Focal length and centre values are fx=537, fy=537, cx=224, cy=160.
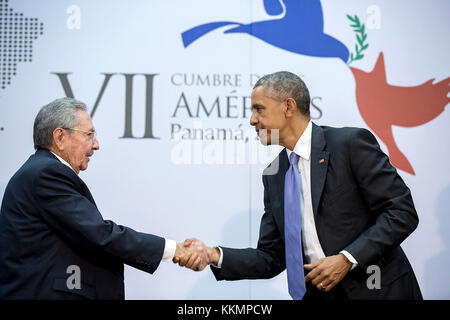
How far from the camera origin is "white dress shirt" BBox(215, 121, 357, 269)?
8.25ft

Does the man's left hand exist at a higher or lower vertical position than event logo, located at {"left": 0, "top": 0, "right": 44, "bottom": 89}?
lower

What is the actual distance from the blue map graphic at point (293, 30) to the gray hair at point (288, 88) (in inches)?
48.4

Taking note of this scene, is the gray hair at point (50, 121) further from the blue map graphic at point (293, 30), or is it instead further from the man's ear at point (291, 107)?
the blue map graphic at point (293, 30)

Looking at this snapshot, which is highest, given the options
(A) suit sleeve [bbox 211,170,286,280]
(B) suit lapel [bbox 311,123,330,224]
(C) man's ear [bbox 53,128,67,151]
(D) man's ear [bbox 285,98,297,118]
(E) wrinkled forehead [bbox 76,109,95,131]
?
(D) man's ear [bbox 285,98,297,118]

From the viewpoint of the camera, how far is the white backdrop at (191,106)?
379 cm

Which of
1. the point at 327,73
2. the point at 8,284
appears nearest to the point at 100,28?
the point at 327,73

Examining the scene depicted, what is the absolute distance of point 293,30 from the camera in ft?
12.8

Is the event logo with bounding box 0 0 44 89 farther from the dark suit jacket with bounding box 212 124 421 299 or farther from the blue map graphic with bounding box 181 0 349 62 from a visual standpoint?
the dark suit jacket with bounding box 212 124 421 299

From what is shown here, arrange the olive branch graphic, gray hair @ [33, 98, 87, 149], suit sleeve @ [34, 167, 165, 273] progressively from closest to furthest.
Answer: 1. suit sleeve @ [34, 167, 165, 273]
2. gray hair @ [33, 98, 87, 149]
3. the olive branch graphic

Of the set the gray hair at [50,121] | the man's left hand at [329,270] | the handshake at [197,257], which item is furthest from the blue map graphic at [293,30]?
the man's left hand at [329,270]

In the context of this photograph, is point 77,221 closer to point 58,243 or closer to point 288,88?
point 58,243

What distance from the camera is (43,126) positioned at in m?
2.66

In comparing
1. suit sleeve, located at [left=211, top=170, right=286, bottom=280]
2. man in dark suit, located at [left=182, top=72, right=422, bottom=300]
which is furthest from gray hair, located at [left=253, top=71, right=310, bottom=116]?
suit sleeve, located at [left=211, top=170, right=286, bottom=280]
